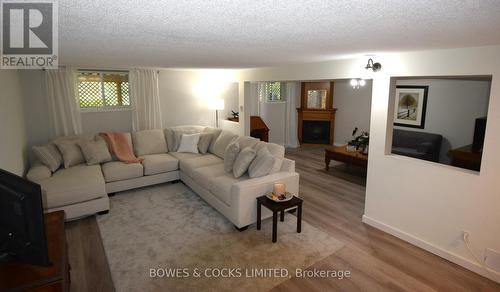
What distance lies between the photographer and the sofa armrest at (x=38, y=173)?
3.53 meters

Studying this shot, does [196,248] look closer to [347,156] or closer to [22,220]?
[22,220]

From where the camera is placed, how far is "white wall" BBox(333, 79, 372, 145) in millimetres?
7176

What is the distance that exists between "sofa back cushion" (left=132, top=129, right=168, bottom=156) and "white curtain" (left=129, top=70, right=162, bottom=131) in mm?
340

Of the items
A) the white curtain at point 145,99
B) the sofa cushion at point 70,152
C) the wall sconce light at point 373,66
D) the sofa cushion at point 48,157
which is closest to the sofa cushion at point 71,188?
the sofa cushion at point 48,157

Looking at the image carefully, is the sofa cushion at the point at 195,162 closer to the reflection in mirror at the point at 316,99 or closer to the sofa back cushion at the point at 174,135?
the sofa back cushion at the point at 174,135

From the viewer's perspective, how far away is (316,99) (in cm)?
816

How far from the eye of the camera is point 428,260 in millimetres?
2719

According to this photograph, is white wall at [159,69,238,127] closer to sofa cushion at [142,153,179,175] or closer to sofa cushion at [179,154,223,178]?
sofa cushion at [142,153,179,175]

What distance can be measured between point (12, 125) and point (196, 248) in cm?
275

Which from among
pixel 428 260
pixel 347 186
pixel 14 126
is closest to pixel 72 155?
pixel 14 126

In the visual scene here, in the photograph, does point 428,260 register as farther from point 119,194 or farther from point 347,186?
point 119,194

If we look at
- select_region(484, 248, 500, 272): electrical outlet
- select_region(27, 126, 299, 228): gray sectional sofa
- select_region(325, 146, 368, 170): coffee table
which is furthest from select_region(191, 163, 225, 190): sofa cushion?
select_region(484, 248, 500, 272): electrical outlet

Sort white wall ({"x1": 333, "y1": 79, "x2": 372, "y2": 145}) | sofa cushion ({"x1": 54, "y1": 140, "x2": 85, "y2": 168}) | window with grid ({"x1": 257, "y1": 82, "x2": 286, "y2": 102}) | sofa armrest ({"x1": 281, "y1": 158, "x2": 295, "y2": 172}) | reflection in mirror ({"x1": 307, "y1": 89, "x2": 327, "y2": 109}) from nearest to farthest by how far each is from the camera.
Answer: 1. sofa armrest ({"x1": 281, "y1": 158, "x2": 295, "y2": 172})
2. sofa cushion ({"x1": 54, "y1": 140, "x2": 85, "y2": 168})
3. white wall ({"x1": 333, "y1": 79, "x2": 372, "y2": 145})
4. window with grid ({"x1": 257, "y1": 82, "x2": 286, "y2": 102})
5. reflection in mirror ({"x1": 307, "y1": 89, "x2": 327, "y2": 109})

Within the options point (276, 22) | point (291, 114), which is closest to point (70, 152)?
point (276, 22)
